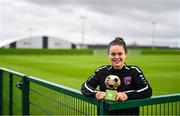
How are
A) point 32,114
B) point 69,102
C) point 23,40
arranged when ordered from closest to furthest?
point 69,102, point 32,114, point 23,40

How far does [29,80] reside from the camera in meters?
5.28

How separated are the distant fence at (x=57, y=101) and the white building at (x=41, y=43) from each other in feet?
267

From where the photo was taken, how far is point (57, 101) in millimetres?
4348

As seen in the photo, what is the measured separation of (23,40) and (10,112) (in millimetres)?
86502

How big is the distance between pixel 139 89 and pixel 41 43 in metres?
92.5

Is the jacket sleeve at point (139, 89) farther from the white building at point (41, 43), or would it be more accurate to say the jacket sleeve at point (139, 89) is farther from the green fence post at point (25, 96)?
the white building at point (41, 43)

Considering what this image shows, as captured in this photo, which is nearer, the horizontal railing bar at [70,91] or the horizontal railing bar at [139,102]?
the horizontal railing bar at [139,102]

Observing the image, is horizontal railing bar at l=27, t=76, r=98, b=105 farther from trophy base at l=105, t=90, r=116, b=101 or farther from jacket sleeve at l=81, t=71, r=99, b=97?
trophy base at l=105, t=90, r=116, b=101

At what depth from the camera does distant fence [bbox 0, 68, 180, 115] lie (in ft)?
10.9

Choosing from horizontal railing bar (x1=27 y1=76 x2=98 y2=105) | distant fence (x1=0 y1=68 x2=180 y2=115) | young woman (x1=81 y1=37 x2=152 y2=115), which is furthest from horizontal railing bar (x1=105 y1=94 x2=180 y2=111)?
horizontal railing bar (x1=27 y1=76 x2=98 y2=105)

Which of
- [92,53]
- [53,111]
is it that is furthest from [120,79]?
[92,53]

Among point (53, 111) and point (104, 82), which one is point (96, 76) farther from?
point (53, 111)

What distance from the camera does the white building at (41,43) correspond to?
91188 millimetres

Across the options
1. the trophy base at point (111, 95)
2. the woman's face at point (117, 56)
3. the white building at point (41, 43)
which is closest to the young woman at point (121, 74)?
the woman's face at point (117, 56)
